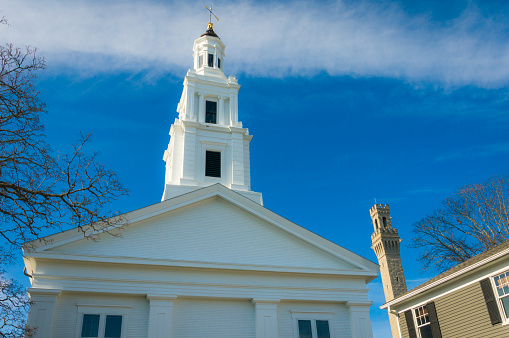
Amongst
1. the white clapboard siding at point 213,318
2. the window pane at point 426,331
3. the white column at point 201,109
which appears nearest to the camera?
the white clapboard siding at point 213,318

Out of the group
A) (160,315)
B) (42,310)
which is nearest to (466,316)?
(160,315)

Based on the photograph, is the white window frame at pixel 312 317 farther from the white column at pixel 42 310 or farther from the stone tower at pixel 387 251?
the stone tower at pixel 387 251

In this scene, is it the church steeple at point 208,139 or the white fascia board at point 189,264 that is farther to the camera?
the church steeple at point 208,139

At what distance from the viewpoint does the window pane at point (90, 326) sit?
47.5ft

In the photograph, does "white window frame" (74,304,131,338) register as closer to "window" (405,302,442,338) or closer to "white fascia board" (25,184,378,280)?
"white fascia board" (25,184,378,280)

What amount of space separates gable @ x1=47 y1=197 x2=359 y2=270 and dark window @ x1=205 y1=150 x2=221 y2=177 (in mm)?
5089

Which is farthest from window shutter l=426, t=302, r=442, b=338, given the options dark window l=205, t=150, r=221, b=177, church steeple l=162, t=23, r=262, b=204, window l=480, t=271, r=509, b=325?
dark window l=205, t=150, r=221, b=177

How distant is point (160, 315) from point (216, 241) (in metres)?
3.48

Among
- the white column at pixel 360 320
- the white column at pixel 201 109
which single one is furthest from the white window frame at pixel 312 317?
the white column at pixel 201 109

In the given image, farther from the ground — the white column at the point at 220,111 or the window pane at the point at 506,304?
the white column at the point at 220,111

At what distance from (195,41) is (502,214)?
955 inches

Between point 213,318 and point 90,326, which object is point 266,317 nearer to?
point 213,318

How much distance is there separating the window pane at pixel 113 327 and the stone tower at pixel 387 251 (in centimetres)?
4523

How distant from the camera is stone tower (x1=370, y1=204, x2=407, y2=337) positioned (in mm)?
Result: 56156
